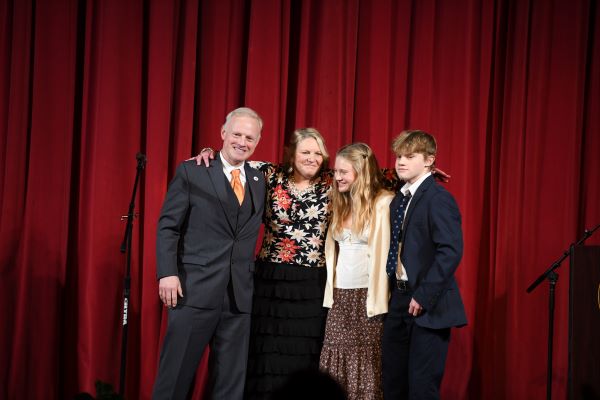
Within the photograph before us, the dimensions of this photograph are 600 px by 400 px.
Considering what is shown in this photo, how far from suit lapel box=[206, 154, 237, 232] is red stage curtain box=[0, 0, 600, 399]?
2.99ft

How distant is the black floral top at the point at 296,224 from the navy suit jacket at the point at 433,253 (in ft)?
1.61

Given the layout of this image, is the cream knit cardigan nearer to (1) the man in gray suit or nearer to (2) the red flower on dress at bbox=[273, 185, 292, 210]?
(2) the red flower on dress at bbox=[273, 185, 292, 210]

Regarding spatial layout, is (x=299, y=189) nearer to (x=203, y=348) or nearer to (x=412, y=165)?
(x=412, y=165)

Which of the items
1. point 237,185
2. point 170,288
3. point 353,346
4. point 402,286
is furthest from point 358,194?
point 170,288

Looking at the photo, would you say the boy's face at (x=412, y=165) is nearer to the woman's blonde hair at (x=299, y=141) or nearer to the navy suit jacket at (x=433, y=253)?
the navy suit jacket at (x=433, y=253)

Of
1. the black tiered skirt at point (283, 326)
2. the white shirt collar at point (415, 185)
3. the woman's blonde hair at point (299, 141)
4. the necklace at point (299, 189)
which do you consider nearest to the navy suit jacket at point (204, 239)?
the black tiered skirt at point (283, 326)

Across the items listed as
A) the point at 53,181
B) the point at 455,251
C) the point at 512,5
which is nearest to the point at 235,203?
the point at 455,251

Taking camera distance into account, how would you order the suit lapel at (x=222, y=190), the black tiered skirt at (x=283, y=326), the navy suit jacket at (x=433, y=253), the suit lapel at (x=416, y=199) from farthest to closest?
the black tiered skirt at (x=283, y=326), the suit lapel at (x=222, y=190), the suit lapel at (x=416, y=199), the navy suit jacket at (x=433, y=253)

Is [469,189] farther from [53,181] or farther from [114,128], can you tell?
[53,181]

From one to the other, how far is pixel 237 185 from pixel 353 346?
3.32ft

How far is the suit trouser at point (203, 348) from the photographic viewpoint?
3074 millimetres

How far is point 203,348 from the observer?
3.15 meters

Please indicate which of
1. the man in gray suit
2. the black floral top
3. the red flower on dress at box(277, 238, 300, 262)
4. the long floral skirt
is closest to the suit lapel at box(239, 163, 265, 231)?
the man in gray suit

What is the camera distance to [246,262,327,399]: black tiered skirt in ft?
10.7
